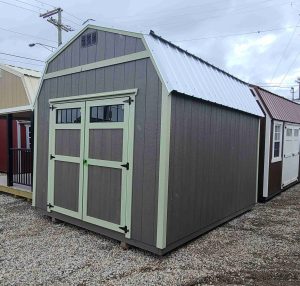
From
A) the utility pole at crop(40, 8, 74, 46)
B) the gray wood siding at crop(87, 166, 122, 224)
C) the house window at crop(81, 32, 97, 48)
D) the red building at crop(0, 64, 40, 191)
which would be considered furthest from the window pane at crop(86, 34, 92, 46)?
the utility pole at crop(40, 8, 74, 46)

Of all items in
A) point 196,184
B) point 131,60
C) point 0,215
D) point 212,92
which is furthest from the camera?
point 0,215

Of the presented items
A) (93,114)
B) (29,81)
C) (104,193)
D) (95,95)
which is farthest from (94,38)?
(29,81)

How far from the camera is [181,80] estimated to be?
4.01 meters

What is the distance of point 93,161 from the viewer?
15.2 ft

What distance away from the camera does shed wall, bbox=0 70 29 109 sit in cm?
771

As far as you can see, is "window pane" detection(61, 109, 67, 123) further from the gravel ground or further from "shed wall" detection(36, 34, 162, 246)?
the gravel ground

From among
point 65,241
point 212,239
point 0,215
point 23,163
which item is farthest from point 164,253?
point 23,163

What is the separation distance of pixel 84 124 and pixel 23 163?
156 inches

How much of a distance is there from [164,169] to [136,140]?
1.93 ft

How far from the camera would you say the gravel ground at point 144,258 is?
10.9 feet

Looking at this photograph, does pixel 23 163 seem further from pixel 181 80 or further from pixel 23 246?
pixel 181 80

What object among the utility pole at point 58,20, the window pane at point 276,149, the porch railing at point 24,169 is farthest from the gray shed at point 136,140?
the utility pole at point 58,20

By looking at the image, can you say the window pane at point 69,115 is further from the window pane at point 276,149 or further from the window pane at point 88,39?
the window pane at point 276,149

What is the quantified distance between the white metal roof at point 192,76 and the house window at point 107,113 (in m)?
0.83
